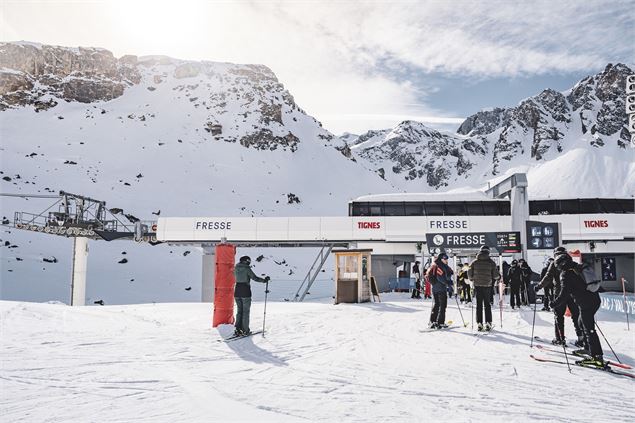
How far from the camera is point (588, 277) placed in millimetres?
7102

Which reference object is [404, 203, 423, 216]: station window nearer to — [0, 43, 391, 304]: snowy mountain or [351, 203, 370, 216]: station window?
[351, 203, 370, 216]: station window

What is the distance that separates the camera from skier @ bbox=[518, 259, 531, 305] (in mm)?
15094

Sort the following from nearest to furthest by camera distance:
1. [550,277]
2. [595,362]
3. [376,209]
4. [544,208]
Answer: [595,362]
[550,277]
[376,209]
[544,208]

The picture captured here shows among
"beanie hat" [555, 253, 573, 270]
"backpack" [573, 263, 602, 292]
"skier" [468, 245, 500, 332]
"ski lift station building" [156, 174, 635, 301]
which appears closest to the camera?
"backpack" [573, 263, 602, 292]

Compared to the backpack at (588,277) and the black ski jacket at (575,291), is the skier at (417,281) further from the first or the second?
the backpack at (588,277)

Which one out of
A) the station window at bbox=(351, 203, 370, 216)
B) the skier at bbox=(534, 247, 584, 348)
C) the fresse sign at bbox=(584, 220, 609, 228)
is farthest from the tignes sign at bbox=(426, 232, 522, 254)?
the fresse sign at bbox=(584, 220, 609, 228)

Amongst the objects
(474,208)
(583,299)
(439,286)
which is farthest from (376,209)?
(583,299)

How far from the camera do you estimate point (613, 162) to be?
10606cm

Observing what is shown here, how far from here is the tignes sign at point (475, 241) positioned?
19.3m

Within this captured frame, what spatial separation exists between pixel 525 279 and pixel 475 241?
4577 millimetres

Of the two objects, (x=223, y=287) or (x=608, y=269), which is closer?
(x=223, y=287)

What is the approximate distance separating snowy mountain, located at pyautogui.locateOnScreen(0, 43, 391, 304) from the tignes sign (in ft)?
68.8

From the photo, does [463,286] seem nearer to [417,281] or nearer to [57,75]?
[417,281]

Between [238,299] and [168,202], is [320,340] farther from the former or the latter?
[168,202]
